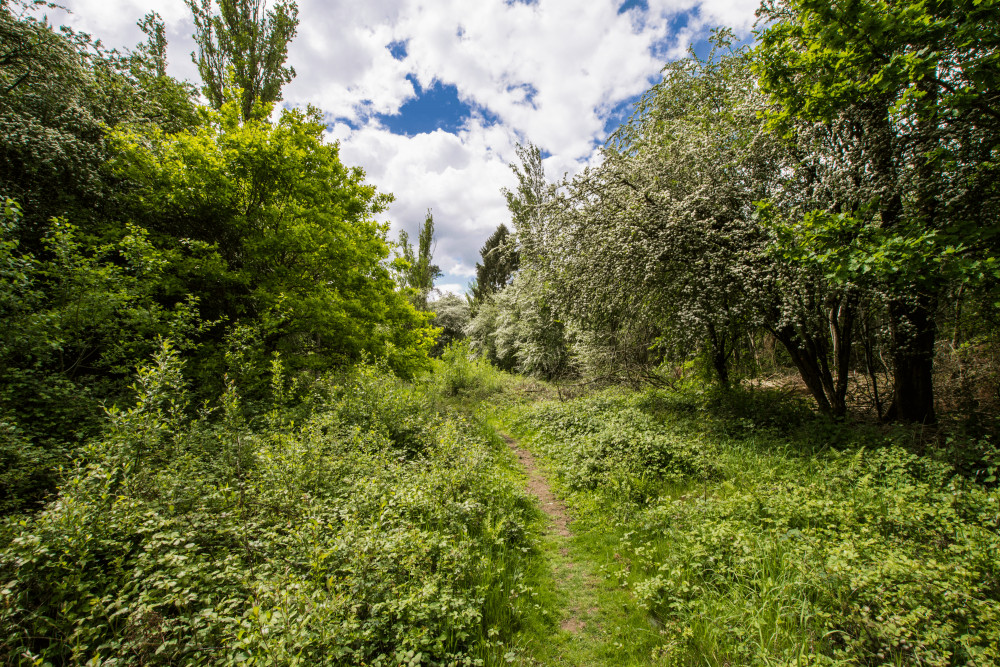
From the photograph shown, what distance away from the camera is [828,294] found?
5664 millimetres

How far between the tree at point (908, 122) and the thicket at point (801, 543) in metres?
2.11

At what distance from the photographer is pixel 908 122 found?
197 inches

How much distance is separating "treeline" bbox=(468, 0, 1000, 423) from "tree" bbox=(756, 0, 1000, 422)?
0.03 m

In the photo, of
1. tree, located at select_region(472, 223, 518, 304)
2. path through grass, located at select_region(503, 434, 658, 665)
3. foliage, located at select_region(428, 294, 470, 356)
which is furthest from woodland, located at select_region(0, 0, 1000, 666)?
foliage, located at select_region(428, 294, 470, 356)

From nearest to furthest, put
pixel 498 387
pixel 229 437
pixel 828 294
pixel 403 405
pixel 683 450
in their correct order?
pixel 229 437 < pixel 828 294 < pixel 683 450 < pixel 403 405 < pixel 498 387

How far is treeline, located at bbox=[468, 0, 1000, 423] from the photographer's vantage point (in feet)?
14.0

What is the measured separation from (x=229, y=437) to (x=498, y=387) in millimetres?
12621

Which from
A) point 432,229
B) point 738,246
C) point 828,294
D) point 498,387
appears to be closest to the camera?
point 828,294

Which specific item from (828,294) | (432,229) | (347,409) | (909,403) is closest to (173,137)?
(347,409)

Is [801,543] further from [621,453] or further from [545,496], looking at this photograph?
[545,496]

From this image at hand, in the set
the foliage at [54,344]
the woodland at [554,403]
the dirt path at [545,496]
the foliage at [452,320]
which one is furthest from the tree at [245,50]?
the foliage at [452,320]

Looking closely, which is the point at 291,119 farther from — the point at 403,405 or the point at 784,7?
the point at 784,7

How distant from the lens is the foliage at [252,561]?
2254 millimetres

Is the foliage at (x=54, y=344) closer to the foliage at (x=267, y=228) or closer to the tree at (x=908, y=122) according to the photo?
the foliage at (x=267, y=228)
